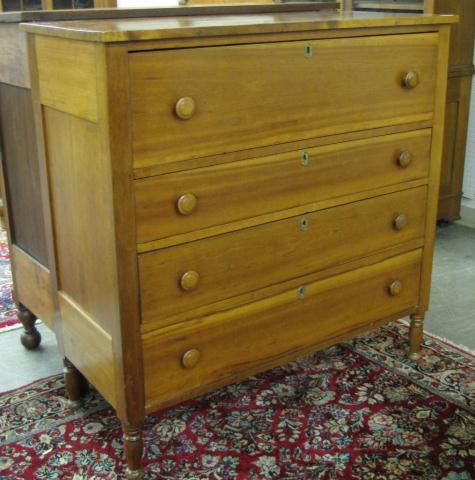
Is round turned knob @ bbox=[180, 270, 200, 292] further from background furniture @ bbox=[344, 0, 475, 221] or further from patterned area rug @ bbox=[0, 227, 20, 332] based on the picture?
background furniture @ bbox=[344, 0, 475, 221]

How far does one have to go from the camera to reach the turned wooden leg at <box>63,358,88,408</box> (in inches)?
81.4

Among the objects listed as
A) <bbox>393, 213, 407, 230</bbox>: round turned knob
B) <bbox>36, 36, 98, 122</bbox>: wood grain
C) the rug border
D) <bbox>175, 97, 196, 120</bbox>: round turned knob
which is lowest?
the rug border

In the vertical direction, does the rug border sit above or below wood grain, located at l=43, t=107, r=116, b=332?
below

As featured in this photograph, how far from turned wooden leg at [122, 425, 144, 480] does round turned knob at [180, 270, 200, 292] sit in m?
0.38

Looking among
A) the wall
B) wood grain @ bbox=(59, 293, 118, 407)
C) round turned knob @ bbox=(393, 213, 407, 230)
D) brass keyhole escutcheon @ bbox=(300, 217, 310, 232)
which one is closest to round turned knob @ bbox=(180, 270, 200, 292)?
wood grain @ bbox=(59, 293, 118, 407)

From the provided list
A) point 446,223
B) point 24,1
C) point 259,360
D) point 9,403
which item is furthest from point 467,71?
point 24,1

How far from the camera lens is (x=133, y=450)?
176 cm

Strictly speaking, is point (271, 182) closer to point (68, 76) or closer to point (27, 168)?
point (68, 76)

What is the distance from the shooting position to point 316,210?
1936 mm

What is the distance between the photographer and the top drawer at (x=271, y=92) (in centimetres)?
154

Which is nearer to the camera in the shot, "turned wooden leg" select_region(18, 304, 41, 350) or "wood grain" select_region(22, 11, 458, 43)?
"wood grain" select_region(22, 11, 458, 43)

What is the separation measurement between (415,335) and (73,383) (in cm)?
113

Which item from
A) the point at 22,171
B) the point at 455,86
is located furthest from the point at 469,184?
the point at 22,171

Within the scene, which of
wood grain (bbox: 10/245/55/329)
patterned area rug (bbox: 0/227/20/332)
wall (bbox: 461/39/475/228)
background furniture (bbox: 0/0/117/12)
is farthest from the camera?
background furniture (bbox: 0/0/117/12)
